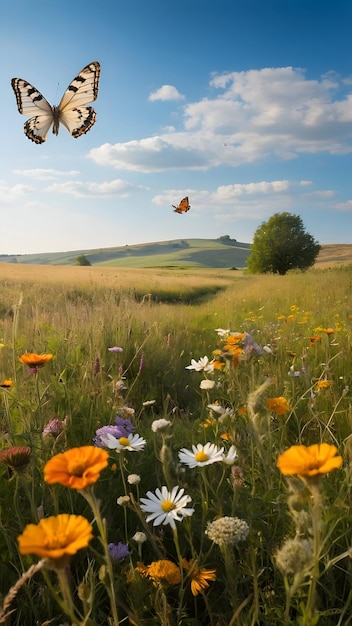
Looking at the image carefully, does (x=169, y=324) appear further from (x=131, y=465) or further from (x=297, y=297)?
(x=131, y=465)

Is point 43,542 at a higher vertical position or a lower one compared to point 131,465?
higher

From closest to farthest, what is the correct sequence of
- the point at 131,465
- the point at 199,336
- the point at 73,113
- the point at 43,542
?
the point at 43,542
the point at 131,465
the point at 199,336
the point at 73,113

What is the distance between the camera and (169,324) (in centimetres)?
702

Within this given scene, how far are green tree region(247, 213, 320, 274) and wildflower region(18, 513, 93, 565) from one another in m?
39.1

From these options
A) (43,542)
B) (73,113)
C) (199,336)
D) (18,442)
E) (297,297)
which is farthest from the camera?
(297,297)

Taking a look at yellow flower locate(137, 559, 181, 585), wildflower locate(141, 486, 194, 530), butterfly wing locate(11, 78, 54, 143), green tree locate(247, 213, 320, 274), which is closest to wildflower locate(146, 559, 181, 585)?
yellow flower locate(137, 559, 181, 585)

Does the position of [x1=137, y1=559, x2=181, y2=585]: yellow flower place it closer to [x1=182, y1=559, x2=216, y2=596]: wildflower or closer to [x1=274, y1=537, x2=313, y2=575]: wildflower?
[x1=182, y1=559, x2=216, y2=596]: wildflower

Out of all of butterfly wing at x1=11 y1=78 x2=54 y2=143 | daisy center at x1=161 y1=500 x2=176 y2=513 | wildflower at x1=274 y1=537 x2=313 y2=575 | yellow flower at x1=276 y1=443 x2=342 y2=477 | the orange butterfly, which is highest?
butterfly wing at x1=11 y1=78 x2=54 y2=143

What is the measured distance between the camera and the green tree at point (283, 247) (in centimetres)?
3928

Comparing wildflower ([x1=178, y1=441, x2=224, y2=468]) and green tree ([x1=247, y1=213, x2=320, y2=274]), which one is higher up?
green tree ([x1=247, y1=213, x2=320, y2=274])

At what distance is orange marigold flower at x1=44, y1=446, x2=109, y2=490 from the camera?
0.79 m

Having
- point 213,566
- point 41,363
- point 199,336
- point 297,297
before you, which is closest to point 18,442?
point 41,363

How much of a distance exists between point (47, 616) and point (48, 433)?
0.73 metres

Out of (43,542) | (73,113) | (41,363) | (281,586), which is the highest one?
(73,113)
